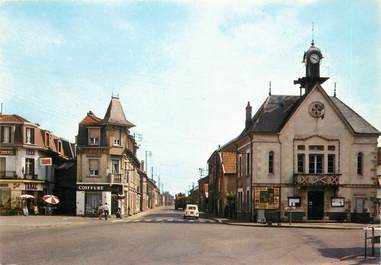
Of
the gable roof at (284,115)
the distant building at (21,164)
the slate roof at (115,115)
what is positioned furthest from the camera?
the slate roof at (115,115)

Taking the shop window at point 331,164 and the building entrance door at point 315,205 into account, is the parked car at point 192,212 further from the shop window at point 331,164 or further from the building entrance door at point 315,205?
the shop window at point 331,164

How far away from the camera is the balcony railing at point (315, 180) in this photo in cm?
5012

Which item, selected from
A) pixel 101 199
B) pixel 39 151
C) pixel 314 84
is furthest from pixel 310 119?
pixel 39 151

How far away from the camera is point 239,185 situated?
2344 inches

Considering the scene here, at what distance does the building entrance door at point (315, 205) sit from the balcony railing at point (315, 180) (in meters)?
1.27

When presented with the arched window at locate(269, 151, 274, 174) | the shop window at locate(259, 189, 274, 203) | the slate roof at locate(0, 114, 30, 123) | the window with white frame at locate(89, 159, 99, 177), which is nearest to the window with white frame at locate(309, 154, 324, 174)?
the arched window at locate(269, 151, 274, 174)

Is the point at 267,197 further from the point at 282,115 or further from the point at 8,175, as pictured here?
the point at 8,175

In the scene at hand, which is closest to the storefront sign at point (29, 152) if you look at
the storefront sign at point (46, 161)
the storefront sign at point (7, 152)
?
the storefront sign at point (46, 161)

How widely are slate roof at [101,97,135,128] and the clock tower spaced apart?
2017 cm

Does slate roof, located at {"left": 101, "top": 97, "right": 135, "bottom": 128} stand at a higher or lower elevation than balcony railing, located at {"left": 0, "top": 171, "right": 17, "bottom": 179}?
higher

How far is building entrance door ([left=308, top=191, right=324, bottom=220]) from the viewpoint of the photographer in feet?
167

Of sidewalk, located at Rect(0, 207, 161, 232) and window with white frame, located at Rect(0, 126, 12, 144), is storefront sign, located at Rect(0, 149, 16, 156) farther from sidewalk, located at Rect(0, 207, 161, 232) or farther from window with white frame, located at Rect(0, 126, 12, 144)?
sidewalk, located at Rect(0, 207, 161, 232)

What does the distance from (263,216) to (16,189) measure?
26976 millimetres

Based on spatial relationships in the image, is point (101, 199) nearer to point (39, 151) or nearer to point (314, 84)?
point (39, 151)
